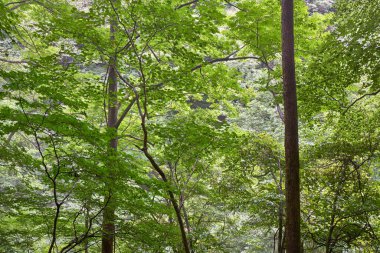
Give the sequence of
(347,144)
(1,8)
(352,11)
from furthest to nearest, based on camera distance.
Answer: (347,144) < (352,11) < (1,8)

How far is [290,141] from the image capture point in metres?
4.10

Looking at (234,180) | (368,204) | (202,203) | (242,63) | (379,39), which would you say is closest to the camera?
(379,39)

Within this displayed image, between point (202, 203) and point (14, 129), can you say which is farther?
point (202, 203)

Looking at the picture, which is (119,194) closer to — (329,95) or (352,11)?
(329,95)

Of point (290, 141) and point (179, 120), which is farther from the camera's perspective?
point (179, 120)

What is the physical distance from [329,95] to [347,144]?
4.77 feet

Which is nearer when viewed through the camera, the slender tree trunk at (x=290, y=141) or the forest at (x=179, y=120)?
the slender tree trunk at (x=290, y=141)

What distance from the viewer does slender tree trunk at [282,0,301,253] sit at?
3.85 metres

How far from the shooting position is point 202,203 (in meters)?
10.1

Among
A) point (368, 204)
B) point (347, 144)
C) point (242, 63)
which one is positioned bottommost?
point (368, 204)

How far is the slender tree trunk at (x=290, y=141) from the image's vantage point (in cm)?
385

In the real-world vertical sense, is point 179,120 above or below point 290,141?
above

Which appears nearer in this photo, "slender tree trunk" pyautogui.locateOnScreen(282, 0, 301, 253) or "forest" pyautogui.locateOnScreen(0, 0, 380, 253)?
"slender tree trunk" pyautogui.locateOnScreen(282, 0, 301, 253)

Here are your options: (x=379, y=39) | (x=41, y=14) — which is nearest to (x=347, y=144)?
(x=379, y=39)
